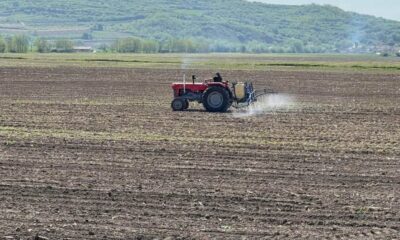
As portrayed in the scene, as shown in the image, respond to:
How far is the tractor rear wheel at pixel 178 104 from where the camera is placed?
93.7 feet

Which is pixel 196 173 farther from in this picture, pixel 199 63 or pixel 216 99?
pixel 199 63

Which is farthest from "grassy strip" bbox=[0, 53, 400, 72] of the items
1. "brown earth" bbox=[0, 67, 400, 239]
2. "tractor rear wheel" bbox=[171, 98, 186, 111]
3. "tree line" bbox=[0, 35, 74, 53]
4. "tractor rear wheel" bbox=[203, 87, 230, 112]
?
"tree line" bbox=[0, 35, 74, 53]

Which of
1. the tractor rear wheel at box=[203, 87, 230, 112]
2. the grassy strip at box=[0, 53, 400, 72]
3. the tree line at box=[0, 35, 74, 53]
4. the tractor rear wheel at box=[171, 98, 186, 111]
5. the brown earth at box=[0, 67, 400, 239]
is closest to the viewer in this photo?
the brown earth at box=[0, 67, 400, 239]

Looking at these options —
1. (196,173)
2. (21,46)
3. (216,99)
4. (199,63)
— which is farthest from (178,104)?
(21,46)

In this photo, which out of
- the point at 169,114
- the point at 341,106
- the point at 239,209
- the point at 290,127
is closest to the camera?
the point at 239,209

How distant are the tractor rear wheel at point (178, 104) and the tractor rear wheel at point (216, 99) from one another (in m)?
0.80

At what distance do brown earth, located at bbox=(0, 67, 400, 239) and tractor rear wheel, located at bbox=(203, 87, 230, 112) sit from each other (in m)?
0.34

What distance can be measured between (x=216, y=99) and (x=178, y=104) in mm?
1268

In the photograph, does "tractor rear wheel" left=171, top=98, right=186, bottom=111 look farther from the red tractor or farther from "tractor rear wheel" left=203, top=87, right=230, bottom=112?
"tractor rear wheel" left=203, top=87, right=230, bottom=112

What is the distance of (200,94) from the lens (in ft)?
93.5

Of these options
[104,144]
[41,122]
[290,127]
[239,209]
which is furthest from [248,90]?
[239,209]

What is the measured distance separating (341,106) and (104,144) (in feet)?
44.5

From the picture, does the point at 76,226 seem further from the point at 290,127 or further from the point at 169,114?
the point at 169,114

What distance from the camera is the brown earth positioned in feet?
40.3
